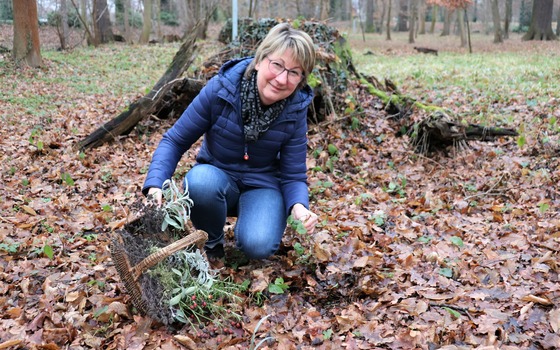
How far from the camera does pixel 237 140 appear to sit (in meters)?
3.03

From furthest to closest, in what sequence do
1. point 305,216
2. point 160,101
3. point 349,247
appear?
point 160,101 → point 349,247 → point 305,216

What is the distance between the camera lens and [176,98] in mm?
6332

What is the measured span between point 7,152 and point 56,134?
0.68 m

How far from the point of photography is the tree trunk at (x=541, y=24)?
20406 mm

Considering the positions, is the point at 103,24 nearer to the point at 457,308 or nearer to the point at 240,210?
the point at 240,210

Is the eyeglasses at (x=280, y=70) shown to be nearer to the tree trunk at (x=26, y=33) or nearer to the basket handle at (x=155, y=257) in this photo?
the basket handle at (x=155, y=257)

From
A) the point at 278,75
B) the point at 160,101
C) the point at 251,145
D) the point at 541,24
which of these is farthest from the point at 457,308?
the point at 541,24

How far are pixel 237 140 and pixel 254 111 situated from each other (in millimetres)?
225

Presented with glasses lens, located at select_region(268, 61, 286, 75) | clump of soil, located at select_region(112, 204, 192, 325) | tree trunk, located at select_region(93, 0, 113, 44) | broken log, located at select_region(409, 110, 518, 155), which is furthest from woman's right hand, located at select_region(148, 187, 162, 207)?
tree trunk, located at select_region(93, 0, 113, 44)

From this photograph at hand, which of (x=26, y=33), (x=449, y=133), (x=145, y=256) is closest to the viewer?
(x=145, y=256)

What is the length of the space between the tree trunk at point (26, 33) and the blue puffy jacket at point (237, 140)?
10.7 meters

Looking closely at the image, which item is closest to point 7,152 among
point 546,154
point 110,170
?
point 110,170

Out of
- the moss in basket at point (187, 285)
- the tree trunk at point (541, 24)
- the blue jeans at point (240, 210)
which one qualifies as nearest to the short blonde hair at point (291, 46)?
the blue jeans at point (240, 210)

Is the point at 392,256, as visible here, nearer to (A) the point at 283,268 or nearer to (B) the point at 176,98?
(A) the point at 283,268
